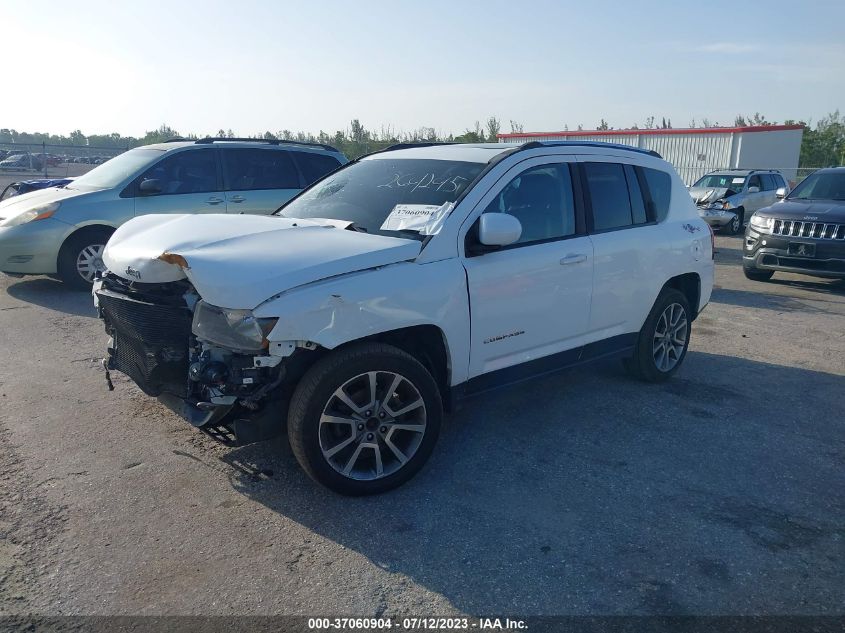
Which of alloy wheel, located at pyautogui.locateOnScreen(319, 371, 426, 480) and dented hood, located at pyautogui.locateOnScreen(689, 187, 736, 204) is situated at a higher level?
alloy wheel, located at pyautogui.locateOnScreen(319, 371, 426, 480)

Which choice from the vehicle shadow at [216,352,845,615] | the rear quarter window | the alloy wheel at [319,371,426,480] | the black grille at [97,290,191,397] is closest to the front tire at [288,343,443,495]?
the alloy wheel at [319,371,426,480]

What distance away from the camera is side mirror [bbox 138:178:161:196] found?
853 cm

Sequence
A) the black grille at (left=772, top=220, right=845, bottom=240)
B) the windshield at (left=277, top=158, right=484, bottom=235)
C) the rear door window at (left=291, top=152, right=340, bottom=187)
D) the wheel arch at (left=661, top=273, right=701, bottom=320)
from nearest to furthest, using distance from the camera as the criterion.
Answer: the windshield at (left=277, top=158, right=484, bottom=235), the wheel arch at (left=661, top=273, right=701, bottom=320), the black grille at (left=772, top=220, right=845, bottom=240), the rear door window at (left=291, top=152, right=340, bottom=187)

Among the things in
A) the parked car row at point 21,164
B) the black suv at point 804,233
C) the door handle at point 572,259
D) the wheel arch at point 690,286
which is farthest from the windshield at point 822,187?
the parked car row at point 21,164

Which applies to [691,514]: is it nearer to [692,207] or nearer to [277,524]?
[277,524]

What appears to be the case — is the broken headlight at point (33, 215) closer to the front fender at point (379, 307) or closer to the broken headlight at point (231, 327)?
the broken headlight at point (231, 327)

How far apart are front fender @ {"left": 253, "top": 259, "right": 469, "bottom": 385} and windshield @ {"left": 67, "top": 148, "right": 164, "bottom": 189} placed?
6.43 meters

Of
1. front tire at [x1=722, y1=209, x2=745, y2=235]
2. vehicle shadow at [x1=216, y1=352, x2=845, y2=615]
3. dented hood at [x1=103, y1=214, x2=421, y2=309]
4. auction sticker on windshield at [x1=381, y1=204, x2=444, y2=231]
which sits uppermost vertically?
auction sticker on windshield at [x1=381, y1=204, x2=444, y2=231]

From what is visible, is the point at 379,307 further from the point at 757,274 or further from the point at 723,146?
the point at 723,146

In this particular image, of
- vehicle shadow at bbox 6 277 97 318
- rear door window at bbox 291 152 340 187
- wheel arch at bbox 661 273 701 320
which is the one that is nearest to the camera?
wheel arch at bbox 661 273 701 320

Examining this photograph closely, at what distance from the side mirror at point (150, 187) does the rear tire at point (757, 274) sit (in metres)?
8.96

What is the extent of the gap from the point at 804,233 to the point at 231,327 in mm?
9282

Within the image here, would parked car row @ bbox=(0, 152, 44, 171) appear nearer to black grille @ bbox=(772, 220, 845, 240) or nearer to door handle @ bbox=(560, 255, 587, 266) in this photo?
black grille @ bbox=(772, 220, 845, 240)

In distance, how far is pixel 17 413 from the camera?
15.6 ft
